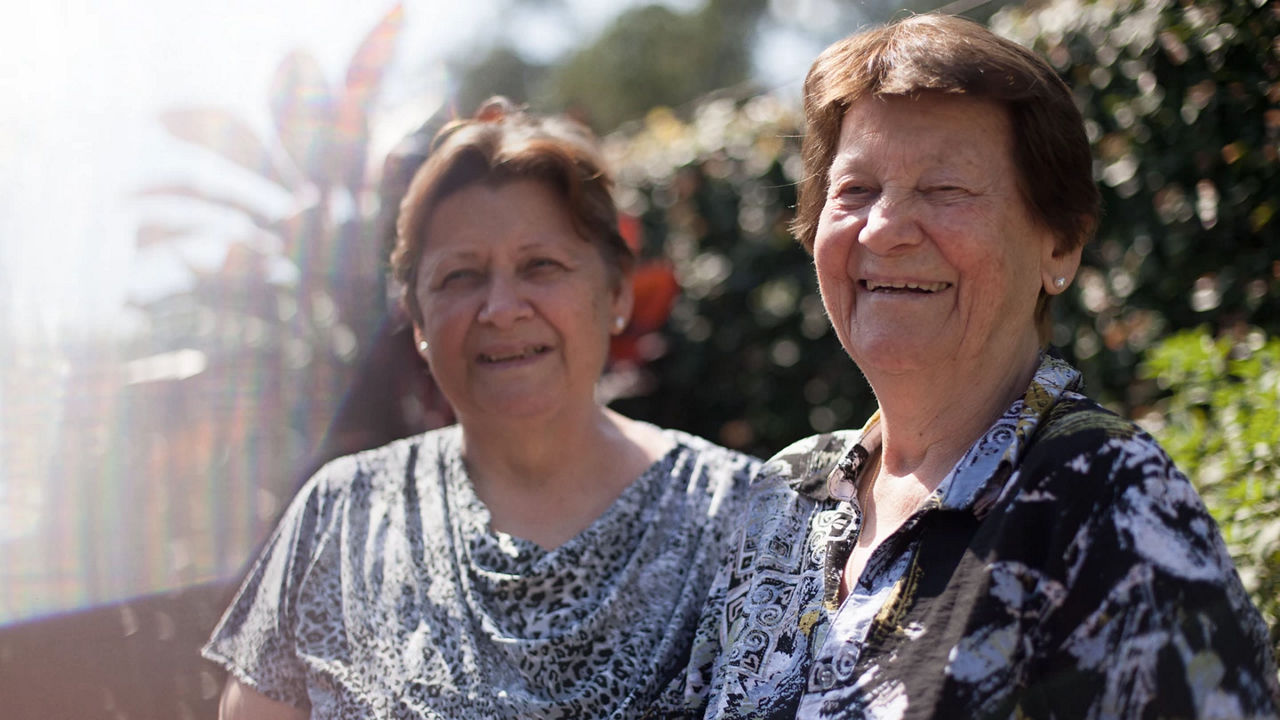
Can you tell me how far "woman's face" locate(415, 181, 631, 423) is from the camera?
248cm

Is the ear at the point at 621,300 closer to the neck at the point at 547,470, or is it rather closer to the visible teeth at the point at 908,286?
the neck at the point at 547,470

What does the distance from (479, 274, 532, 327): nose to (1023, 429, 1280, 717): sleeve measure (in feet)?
4.44

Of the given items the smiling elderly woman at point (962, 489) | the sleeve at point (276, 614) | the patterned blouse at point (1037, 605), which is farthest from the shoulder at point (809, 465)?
the sleeve at point (276, 614)

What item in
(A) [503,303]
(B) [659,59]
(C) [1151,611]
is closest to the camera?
(C) [1151,611]

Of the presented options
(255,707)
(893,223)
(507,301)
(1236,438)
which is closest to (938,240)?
(893,223)

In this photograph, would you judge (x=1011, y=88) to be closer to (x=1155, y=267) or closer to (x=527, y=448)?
(x=527, y=448)

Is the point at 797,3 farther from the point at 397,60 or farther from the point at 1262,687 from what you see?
the point at 1262,687

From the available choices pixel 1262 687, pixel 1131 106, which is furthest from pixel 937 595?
pixel 1131 106

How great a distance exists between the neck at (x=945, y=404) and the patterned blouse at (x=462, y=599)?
0.70m

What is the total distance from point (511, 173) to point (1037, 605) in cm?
157

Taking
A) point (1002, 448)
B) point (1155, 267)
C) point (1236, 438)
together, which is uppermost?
point (1155, 267)

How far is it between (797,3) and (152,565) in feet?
68.3

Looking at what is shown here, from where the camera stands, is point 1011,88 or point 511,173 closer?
point 1011,88

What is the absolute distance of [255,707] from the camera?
7.75 ft
